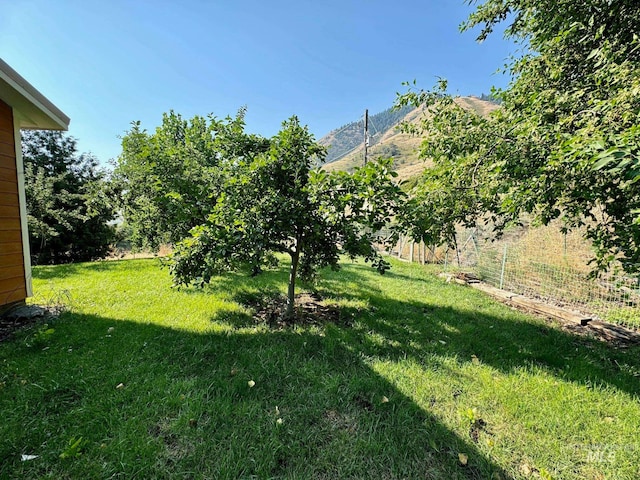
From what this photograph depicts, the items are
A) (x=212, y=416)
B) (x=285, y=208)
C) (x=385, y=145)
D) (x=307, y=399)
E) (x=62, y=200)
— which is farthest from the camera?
(x=385, y=145)

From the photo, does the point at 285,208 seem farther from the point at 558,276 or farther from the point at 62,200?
the point at 62,200

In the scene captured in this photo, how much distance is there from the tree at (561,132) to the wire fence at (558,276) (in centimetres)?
114

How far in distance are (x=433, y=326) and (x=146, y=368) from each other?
357 cm

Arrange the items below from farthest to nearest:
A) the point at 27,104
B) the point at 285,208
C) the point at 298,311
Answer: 1. the point at 298,311
2. the point at 27,104
3. the point at 285,208

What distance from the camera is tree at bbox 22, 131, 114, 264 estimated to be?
30.9 ft

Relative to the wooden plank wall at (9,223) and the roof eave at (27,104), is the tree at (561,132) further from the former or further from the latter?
the wooden plank wall at (9,223)

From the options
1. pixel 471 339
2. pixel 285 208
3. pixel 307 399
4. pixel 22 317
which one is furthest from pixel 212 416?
pixel 22 317

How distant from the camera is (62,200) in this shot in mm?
10305

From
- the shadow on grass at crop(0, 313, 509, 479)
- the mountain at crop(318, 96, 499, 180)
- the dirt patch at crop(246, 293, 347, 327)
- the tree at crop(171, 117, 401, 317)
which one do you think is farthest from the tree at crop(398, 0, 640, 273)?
the mountain at crop(318, 96, 499, 180)

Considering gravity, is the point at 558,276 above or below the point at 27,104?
below

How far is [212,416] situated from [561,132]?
3.74 m

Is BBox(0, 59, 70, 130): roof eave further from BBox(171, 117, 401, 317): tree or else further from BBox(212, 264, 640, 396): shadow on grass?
BBox(212, 264, 640, 396): shadow on grass

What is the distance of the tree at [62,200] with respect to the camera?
9.42 meters

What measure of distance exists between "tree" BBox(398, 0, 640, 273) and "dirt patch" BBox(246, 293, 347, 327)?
1.87 m
